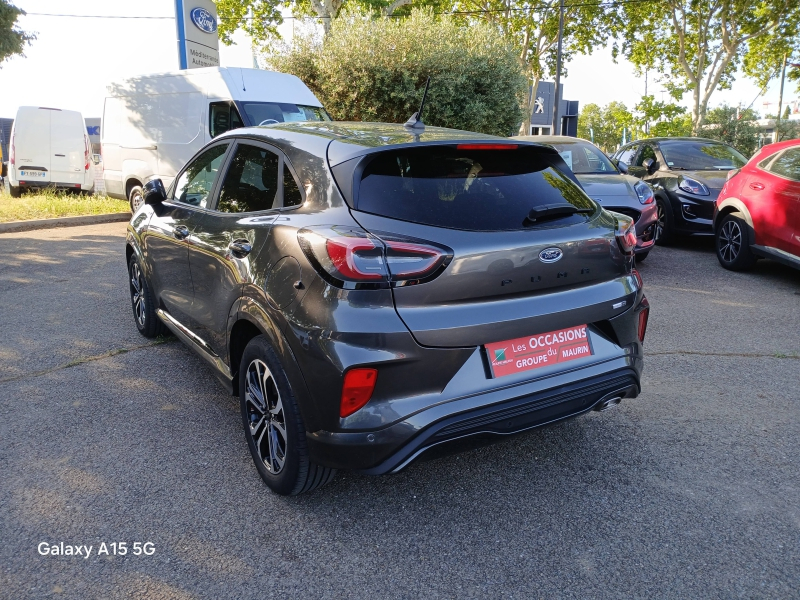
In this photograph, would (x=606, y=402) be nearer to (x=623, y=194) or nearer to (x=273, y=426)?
(x=273, y=426)

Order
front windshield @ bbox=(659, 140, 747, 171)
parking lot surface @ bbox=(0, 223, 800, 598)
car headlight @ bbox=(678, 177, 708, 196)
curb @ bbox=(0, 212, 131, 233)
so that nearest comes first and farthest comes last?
parking lot surface @ bbox=(0, 223, 800, 598), car headlight @ bbox=(678, 177, 708, 196), front windshield @ bbox=(659, 140, 747, 171), curb @ bbox=(0, 212, 131, 233)

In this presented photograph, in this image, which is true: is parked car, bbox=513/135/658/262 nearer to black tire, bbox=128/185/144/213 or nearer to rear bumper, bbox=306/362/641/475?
rear bumper, bbox=306/362/641/475

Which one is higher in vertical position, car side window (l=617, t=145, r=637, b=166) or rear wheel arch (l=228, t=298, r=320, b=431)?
car side window (l=617, t=145, r=637, b=166)

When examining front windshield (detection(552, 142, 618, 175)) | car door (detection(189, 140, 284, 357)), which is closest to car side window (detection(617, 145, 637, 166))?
front windshield (detection(552, 142, 618, 175))

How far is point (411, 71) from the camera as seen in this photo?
16688 millimetres

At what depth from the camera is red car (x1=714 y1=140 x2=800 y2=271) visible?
705 cm

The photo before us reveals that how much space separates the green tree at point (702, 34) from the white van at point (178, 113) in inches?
845

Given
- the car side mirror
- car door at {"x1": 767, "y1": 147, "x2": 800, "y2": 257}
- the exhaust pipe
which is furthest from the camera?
car door at {"x1": 767, "y1": 147, "x2": 800, "y2": 257}

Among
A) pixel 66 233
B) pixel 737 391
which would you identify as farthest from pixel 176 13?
pixel 737 391

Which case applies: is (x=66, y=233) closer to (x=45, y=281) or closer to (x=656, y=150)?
(x=45, y=281)

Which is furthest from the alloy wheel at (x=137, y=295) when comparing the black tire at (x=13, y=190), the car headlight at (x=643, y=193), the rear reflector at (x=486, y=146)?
the black tire at (x=13, y=190)

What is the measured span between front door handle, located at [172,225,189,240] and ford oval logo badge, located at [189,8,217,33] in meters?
13.2

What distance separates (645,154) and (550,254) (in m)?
9.20

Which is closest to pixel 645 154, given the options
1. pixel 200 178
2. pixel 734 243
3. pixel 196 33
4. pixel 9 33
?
pixel 734 243
